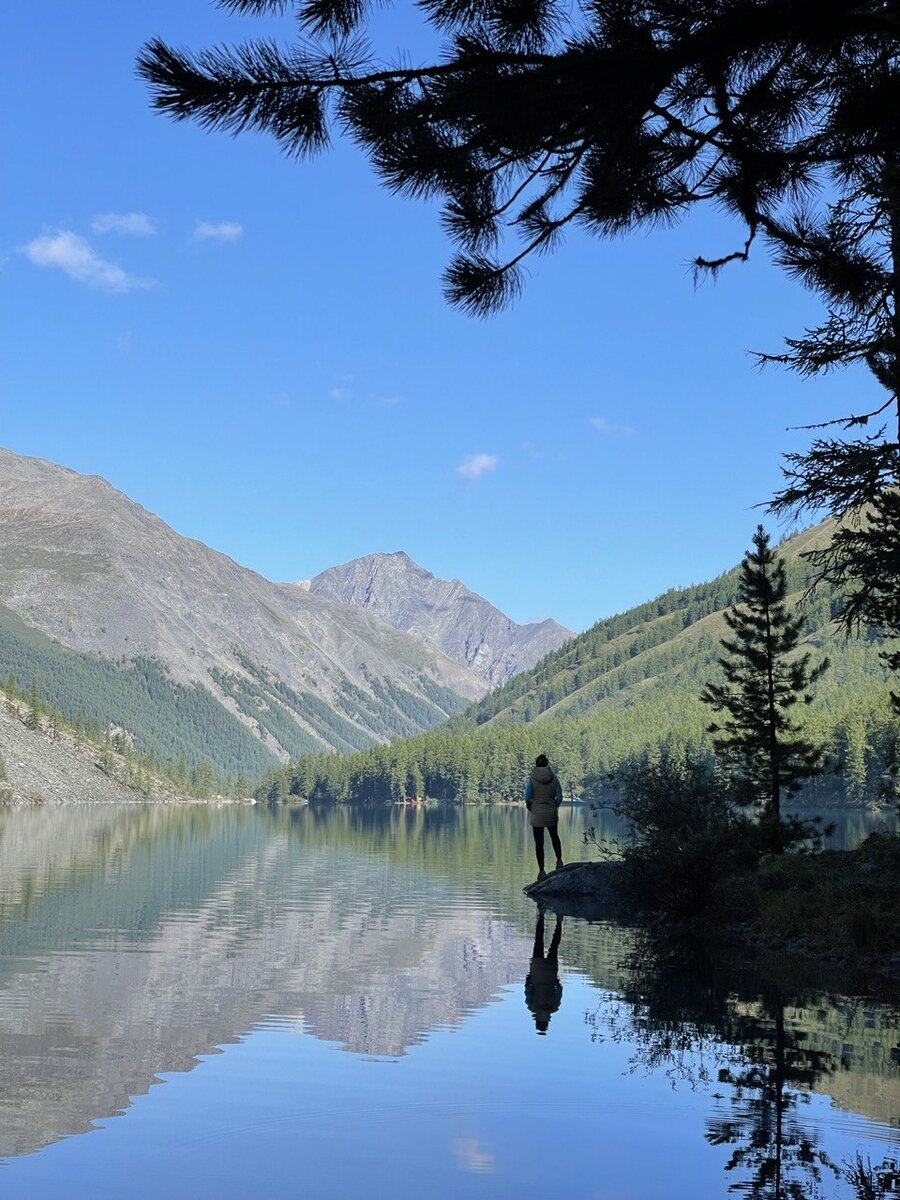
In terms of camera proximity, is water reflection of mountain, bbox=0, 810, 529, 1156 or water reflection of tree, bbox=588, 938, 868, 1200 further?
water reflection of mountain, bbox=0, 810, 529, 1156

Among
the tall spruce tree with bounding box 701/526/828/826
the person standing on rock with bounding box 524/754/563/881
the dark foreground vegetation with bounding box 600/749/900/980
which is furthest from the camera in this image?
the tall spruce tree with bounding box 701/526/828/826

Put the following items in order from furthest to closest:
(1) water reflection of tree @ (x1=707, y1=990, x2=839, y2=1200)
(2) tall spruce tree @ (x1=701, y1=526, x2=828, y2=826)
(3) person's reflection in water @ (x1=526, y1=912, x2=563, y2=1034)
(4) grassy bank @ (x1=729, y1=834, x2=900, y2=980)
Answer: (2) tall spruce tree @ (x1=701, y1=526, x2=828, y2=826), (4) grassy bank @ (x1=729, y1=834, x2=900, y2=980), (3) person's reflection in water @ (x1=526, y1=912, x2=563, y2=1034), (1) water reflection of tree @ (x1=707, y1=990, x2=839, y2=1200)

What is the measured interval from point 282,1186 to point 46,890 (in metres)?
26.7

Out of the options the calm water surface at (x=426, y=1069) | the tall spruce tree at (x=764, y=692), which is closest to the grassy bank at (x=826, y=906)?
the calm water surface at (x=426, y=1069)

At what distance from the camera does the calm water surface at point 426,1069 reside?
25.4 feet

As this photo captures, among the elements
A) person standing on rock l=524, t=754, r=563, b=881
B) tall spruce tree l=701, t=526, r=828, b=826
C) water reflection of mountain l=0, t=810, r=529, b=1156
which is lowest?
water reflection of mountain l=0, t=810, r=529, b=1156

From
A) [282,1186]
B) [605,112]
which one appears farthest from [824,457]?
[282,1186]

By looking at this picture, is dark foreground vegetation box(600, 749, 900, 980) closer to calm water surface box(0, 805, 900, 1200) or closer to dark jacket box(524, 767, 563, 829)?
dark jacket box(524, 767, 563, 829)

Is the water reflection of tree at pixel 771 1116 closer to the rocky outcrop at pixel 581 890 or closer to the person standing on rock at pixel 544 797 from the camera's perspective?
the rocky outcrop at pixel 581 890

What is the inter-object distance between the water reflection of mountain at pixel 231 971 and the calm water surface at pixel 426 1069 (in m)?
0.06

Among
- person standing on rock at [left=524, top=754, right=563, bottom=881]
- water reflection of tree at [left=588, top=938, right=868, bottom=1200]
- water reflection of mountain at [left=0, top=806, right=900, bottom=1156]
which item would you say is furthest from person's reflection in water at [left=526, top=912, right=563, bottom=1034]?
person standing on rock at [left=524, top=754, right=563, bottom=881]

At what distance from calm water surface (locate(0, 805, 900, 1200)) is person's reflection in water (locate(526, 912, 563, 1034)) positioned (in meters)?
0.07

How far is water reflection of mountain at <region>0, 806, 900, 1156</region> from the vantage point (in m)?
10.6

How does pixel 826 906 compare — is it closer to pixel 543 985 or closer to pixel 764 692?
pixel 543 985
